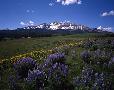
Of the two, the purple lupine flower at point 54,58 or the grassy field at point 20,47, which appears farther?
the grassy field at point 20,47

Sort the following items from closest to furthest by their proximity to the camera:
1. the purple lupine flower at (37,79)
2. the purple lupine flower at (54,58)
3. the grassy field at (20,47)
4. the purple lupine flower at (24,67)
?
the purple lupine flower at (37,79) < the purple lupine flower at (24,67) < the purple lupine flower at (54,58) < the grassy field at (20,47)

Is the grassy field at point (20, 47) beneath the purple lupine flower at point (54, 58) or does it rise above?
beneath

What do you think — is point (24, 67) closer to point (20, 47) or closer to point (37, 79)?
point (37, 79)

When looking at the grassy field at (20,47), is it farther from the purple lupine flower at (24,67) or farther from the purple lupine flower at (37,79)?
the purple lupine flower at (37,79)

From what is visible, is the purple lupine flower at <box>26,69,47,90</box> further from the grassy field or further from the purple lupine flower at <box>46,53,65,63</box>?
the grassy field

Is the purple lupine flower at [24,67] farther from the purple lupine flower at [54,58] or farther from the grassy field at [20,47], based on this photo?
the grassy field at [20,47]

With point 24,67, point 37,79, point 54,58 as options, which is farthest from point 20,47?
point 37,79

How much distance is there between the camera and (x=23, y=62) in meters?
11.3

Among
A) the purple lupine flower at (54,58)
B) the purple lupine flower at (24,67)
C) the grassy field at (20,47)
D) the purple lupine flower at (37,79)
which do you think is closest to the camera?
the purple lupine flower at (37,79)

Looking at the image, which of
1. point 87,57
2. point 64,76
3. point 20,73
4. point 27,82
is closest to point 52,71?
point 64,76

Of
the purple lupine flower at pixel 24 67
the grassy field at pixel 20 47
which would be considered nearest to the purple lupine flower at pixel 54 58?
the purple lupine flower at pixel 24 67

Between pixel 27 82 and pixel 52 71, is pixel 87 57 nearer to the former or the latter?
pixel 52 71

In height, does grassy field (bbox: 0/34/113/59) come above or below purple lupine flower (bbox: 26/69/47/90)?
below

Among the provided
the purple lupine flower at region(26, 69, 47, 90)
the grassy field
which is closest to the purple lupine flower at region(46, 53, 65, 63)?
the purple lupine flower at region(26, 69, 47, 90)
